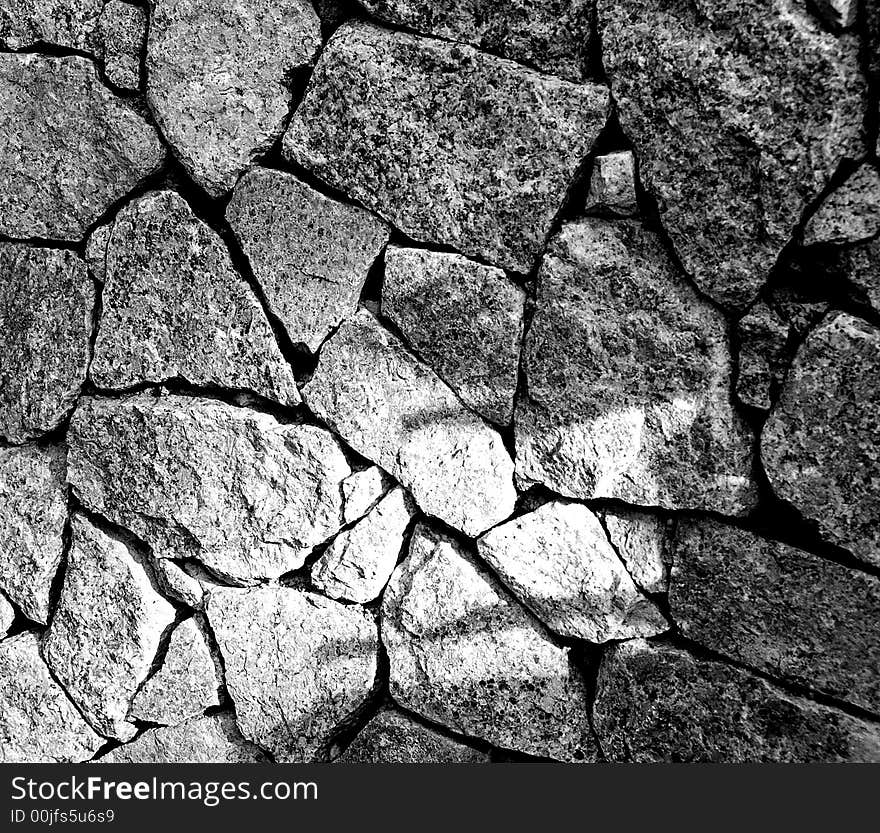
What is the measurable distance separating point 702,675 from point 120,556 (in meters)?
1.27

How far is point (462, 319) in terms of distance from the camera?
1.59 metres

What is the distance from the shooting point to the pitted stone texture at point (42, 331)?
5.83 ft

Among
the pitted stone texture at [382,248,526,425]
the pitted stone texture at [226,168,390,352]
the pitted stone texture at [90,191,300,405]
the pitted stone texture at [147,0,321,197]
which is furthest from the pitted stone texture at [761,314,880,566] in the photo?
the pitted stone texture at [147,0,321,197]

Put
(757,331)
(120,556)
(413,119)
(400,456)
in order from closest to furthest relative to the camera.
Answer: (757,331) < (413,119) < (400,456) < (120,556)

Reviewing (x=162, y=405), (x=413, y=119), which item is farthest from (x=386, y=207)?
(x=162, y=405)

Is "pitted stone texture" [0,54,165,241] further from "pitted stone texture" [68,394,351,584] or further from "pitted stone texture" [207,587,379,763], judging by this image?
"pitted stone texture" [207,587,379,763]

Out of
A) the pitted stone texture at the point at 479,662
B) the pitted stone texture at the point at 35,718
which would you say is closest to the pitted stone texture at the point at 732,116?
the pitted stone texture at the point at 479,662

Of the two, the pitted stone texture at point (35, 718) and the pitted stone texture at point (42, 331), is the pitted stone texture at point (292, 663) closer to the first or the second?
the pitted stone texture at point (35, 718)

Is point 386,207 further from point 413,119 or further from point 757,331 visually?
point 757,331

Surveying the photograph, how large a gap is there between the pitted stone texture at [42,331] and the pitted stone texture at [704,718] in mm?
1321

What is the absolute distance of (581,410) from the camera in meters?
1.56

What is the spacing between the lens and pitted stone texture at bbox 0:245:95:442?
178 centimetres

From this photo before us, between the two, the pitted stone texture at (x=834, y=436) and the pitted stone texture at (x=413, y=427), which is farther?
the pitted stone texture at (x=413, y=427)

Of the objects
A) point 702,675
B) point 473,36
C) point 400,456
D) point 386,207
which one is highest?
point 473,36
